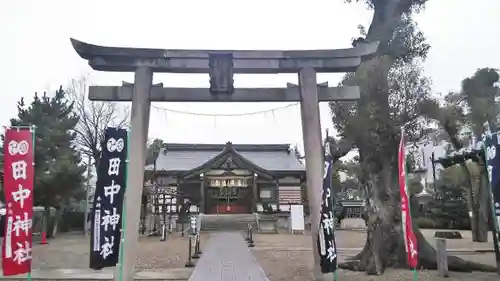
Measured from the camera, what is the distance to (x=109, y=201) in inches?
262

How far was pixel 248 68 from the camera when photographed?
332 inches

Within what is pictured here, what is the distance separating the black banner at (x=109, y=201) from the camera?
6.43 meters

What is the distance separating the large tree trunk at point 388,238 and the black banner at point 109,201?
6.59 metres

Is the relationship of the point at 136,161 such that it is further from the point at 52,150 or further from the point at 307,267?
the point at 52,150

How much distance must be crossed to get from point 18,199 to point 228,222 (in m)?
23.2

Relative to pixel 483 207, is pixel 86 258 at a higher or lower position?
lower

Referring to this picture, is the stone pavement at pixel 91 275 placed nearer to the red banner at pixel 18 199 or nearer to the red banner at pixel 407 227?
the red banner at pixel 18 199

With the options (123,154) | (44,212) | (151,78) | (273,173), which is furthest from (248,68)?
(273,173)

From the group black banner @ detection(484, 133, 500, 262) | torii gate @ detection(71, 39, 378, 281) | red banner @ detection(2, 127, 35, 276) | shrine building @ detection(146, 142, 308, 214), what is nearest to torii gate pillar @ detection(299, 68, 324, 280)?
torii gate @ detection(71, 39, 378, 281)

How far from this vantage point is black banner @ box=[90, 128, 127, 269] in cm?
643

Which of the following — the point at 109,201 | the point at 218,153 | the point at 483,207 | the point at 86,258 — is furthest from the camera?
the point at 218,153

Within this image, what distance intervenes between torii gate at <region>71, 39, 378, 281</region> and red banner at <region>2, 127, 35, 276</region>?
5.86ft

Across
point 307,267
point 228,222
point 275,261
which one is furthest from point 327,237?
point 228,222

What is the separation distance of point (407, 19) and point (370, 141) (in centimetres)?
376
